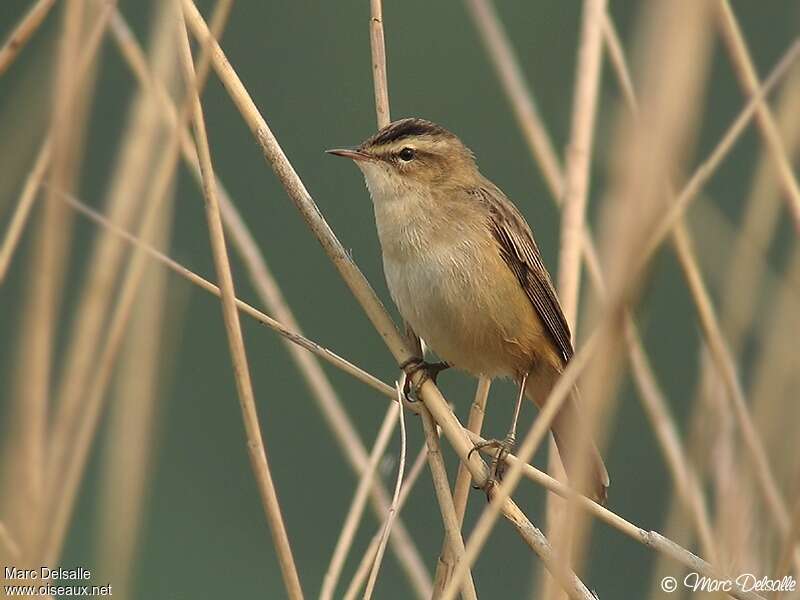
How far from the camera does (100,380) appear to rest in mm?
2322

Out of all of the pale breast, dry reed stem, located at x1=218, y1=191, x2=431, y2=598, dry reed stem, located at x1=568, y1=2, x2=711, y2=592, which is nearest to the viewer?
dry reed stem, located at x1=568, y1=2, x2=711, y2=592

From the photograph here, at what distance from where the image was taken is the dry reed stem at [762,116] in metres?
3.04

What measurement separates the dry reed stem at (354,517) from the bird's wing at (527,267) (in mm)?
799

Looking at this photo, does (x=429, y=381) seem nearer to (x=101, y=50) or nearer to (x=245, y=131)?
(x=101, y=50)

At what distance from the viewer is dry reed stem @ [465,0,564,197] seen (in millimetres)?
3357

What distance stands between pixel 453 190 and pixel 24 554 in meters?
1.95

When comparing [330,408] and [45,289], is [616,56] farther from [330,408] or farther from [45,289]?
[45,289]

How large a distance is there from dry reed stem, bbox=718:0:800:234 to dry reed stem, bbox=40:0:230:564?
4.74 ft

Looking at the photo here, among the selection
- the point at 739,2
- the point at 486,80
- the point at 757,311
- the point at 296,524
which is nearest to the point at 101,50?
the point at 757,311

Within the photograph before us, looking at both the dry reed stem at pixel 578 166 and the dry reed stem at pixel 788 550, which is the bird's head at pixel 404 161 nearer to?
the dry reed stem at pixel 578 166

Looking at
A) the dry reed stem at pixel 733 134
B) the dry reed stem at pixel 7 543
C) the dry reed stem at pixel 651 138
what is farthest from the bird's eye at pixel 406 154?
the dry reed stem at pixel 651 138

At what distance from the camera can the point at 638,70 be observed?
1.77 metres

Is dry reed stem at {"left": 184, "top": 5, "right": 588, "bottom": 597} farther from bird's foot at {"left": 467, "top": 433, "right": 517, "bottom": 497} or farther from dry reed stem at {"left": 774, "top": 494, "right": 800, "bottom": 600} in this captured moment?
dry reed stem at {"left": 774, "top": 494, "right": 800, "bottom": 600}

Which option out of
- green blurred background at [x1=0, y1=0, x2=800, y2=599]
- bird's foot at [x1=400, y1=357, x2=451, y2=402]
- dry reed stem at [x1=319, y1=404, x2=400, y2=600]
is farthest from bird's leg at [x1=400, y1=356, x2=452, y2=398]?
green blurred background at [x1=0, y1=0, x2=800, y2=599]
